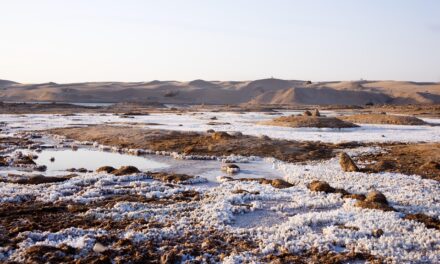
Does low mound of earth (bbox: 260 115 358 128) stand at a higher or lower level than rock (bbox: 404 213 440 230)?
higher

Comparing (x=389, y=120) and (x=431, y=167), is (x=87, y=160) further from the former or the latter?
(x=389, y=120)

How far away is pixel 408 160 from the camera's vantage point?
21.8m

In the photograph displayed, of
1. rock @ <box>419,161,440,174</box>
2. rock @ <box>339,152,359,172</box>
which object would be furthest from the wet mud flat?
rock @ <box>419,161,440,174</box>

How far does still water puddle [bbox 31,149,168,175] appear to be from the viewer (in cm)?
2144

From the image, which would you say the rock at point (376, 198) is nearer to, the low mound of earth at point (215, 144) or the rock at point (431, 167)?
the rock at point (431, 167)

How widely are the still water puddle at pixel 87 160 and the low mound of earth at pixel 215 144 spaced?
2.47 m

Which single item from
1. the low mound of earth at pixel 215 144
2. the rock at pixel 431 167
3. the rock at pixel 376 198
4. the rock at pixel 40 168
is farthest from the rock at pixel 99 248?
the rock at pixel 431 167

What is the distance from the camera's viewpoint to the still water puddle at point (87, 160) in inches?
844

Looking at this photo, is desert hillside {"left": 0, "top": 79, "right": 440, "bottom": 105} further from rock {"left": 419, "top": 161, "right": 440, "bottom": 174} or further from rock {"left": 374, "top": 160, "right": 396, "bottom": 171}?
rock {"left": 419, "top": 161, "right": 440, "bottom": 174}

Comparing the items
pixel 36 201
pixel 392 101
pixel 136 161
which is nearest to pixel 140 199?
pixel 36 201

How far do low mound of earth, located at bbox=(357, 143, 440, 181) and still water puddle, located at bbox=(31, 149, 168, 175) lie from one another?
30.0 ft

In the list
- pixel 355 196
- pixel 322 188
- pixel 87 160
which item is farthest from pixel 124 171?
pixel 355 196

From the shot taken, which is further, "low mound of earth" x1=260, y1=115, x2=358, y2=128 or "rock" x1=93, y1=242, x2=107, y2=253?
"low mound of earth" x1=260, y1=115, x2=358, y2=128

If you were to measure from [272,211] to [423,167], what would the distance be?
365 inches
